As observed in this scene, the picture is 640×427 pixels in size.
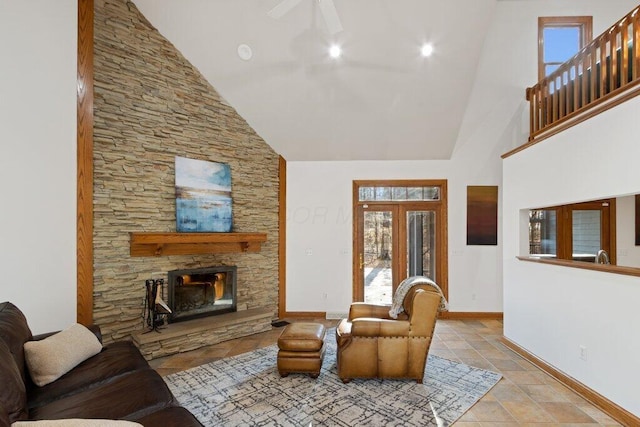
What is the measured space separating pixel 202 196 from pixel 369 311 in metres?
2.83

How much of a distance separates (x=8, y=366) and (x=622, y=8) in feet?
28.6

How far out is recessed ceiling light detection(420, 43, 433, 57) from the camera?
393 cm

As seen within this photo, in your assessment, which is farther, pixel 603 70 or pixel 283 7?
pixel 603 70

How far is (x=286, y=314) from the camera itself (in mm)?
5504

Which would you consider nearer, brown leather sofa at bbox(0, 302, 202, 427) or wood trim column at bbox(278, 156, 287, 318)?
brown leather sofa at bbox(0, 302, 202, 427)

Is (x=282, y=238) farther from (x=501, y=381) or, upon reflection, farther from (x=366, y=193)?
(x=501, y=381)

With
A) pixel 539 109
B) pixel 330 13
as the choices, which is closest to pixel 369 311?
pixel 330 13

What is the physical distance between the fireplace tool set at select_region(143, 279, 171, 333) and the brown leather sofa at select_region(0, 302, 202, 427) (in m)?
1.37

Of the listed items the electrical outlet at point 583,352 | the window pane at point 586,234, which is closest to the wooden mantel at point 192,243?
the electrical outlet at point 583,352

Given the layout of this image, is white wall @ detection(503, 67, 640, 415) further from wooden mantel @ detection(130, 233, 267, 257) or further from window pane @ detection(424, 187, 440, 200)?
wooden mantel @ detection(130, 233, 267, 257)

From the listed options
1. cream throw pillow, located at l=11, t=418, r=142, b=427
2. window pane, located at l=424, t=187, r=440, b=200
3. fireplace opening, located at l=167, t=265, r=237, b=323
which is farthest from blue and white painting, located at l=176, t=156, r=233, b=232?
window pane, located at l=424, t=187, r=440, b=200

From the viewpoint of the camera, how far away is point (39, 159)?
3.08 m

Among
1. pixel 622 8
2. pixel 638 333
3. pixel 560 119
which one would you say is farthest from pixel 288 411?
pixel 622 8

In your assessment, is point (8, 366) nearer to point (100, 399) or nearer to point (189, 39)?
point (100, 399)
